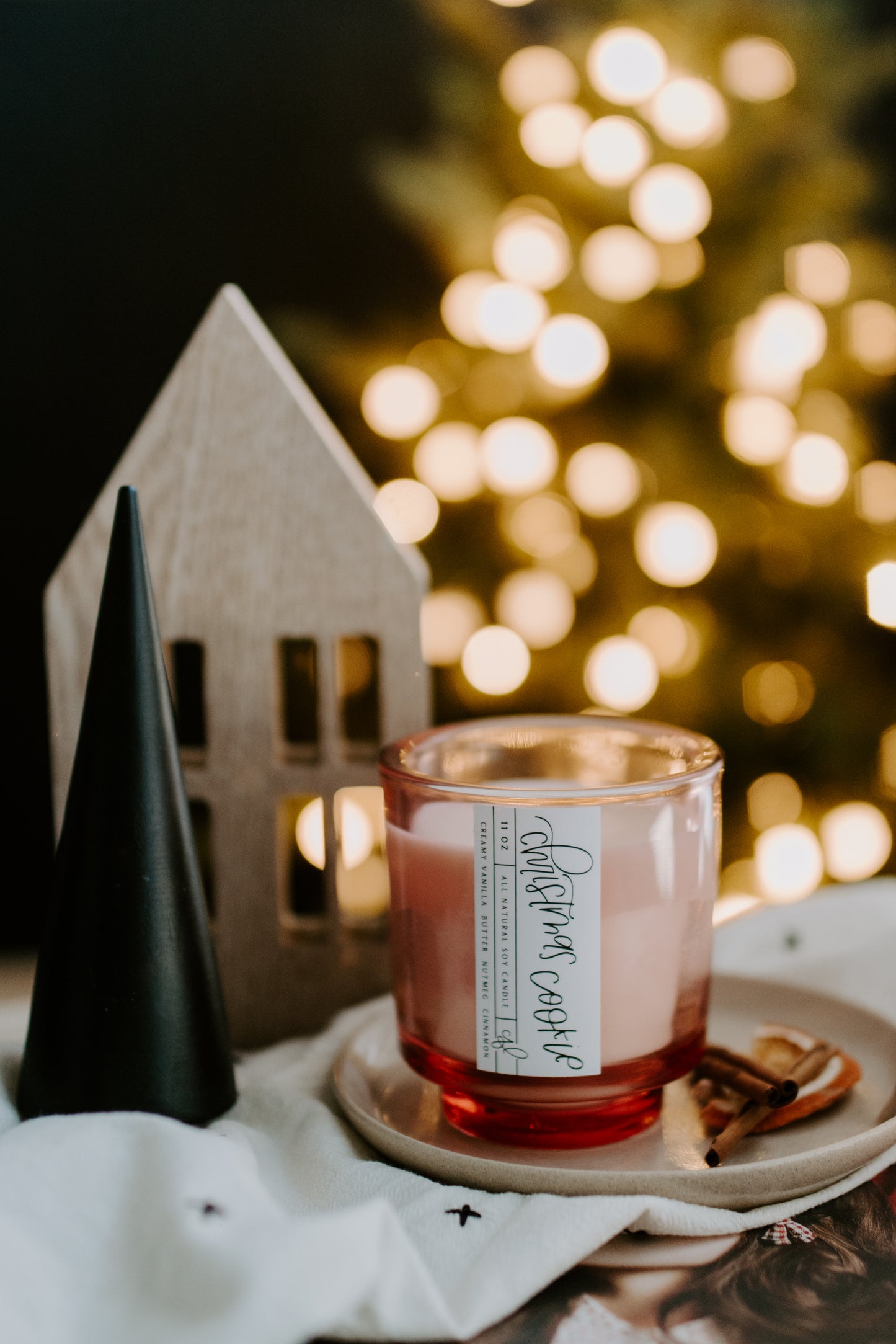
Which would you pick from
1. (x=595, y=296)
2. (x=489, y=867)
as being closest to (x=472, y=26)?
(x=595, y=296)

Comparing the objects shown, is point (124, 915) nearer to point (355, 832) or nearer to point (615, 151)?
point (355, 832)

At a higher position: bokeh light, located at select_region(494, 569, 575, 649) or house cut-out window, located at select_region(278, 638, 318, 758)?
bokeh light, located at select_region(494, 569, 575, 649)

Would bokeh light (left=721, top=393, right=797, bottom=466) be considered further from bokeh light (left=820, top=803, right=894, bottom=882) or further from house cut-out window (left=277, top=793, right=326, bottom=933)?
house cut-out window (left=277, top=793, right=326, bottom=933)

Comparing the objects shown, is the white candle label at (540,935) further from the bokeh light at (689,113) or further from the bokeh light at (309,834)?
the bokeh light at (689,113)

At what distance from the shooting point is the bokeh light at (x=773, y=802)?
39.9 inches

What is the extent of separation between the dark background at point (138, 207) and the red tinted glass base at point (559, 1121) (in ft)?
1.78

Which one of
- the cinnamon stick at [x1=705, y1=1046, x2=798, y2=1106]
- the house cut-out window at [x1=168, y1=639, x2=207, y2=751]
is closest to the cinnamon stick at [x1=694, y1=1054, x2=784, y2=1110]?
the cinnamon stick at [x1=705, y1=1046, x2=798, y2=1106]

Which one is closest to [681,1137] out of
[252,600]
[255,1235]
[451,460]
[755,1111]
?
[755,1111]

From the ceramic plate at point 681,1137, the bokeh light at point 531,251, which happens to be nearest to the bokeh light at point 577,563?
the bokeh light at point 531,251

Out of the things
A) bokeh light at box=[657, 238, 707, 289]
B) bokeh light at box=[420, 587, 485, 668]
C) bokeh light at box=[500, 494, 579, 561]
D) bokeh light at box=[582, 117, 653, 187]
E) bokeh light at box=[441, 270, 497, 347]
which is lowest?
bokeh light at box=[420, 587, 485, 668]

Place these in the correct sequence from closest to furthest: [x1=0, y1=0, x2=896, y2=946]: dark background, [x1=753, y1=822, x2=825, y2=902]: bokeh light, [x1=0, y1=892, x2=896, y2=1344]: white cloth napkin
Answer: [x1=0, y1=892, x2=896, y2=1344]: white cloth napkin, [x1=0, y1=0, x2=896, y2=946]: dark background, [x1=753, y1=822, x2=825, y2=902]: bokeh light

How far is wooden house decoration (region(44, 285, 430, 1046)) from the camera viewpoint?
564 mm

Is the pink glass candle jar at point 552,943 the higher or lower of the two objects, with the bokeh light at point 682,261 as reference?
lower

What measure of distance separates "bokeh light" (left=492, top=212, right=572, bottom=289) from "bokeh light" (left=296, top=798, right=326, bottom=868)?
47 centimetres
